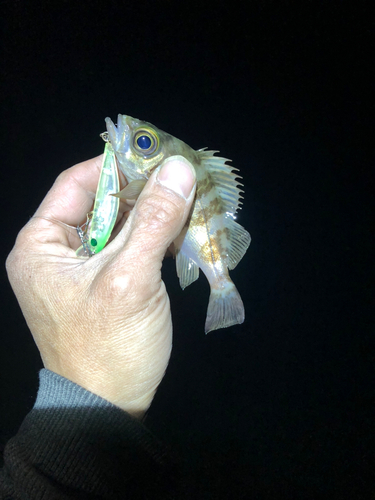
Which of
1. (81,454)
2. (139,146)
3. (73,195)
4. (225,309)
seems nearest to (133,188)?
(139,146)

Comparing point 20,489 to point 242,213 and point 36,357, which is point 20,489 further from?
point 242,213

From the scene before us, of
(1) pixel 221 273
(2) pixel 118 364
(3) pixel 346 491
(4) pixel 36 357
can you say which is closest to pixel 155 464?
(2) pixel 118 364

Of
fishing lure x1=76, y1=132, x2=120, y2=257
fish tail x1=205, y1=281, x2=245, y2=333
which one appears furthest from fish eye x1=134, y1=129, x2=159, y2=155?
fish tail x1=205, y1=281, x2=245, y2=333

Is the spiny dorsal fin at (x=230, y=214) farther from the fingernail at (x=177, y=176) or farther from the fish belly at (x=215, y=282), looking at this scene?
the fingernail at (x=177, y=176)

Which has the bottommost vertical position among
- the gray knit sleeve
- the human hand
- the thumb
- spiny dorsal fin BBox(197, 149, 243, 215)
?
the gray knit sleeve

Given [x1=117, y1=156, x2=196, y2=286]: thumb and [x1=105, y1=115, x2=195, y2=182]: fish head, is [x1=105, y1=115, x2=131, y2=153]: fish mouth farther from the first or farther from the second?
[x1=117, y1=156, x2=196, y2=286]: thumb

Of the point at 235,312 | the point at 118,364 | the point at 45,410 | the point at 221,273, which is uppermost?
the point at 221,273

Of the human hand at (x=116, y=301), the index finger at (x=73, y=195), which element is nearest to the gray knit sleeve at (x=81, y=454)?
the human hand at (x=116, y=301)
